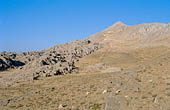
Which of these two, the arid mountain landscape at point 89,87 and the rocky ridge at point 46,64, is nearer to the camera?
the arid mountain landscape at point 89,87

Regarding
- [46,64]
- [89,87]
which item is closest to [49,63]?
[46,64]

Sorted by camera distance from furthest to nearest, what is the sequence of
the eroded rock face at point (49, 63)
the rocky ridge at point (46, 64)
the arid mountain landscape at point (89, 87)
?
the eroded rock face at point (49, 63) → the rocky ridge at point (46, 64) → the arid mountain landscape at point (89, 87)

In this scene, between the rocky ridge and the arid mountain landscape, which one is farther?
the rocky ridge

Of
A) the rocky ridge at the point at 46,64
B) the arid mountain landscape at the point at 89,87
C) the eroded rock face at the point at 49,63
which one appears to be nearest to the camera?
the arid mountain landscape at the point at 89,87

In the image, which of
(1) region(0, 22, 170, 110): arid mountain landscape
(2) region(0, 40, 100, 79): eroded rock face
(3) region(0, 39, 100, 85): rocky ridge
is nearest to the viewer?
(1) region(0, 22, 170, 110): arid mountain landscape

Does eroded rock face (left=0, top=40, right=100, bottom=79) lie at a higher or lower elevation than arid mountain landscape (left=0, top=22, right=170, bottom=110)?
higher

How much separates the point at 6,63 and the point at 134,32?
3902 inches

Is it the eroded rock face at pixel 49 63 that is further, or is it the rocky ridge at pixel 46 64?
the eroded rock face at pixel 49 63

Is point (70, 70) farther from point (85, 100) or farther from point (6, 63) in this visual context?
point (6, 63)

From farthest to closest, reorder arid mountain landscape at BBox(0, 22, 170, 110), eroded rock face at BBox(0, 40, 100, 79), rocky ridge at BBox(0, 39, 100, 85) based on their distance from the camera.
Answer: eroded rock face at BBox(0, 40, 100, 79) < rocky ridge at BBox(0, 39, 100, 85) < arid mountain landscape at BBox(0, 22, 170, 110)

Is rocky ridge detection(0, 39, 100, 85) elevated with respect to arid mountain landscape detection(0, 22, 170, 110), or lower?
elevated

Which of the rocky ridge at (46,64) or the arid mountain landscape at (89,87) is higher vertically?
the rocky ridge at (46,64)

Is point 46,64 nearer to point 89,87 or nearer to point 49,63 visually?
point 49,63

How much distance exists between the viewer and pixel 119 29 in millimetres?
171750
